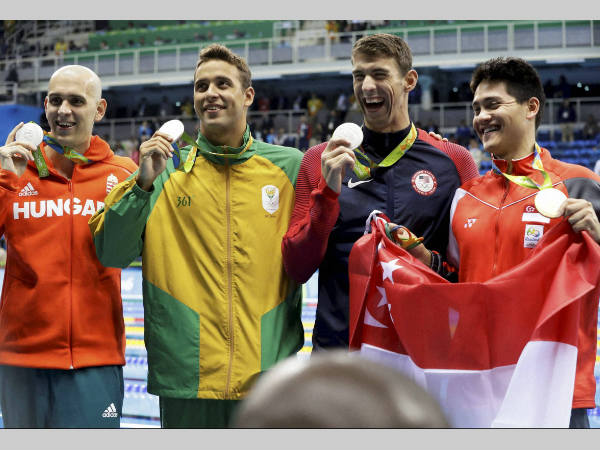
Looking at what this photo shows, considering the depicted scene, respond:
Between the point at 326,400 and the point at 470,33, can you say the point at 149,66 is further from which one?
the point at 326,400

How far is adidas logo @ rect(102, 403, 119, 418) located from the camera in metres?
2.35

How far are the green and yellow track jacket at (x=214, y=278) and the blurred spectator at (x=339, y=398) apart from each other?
1654 mm

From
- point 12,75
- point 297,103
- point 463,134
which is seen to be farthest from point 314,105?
point 12,75

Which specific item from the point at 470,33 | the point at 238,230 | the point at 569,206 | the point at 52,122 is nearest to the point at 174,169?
the point at 238,230

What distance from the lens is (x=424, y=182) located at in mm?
2227

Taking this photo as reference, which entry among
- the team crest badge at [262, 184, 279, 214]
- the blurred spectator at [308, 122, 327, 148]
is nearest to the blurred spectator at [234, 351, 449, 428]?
the team crest badge at [262, 184, 279, 214]

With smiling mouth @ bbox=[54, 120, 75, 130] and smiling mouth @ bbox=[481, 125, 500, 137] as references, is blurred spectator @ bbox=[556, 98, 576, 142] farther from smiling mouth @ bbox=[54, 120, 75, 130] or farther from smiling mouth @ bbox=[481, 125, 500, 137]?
smiling mouth @ bbox=[54, 120, 75, 130]

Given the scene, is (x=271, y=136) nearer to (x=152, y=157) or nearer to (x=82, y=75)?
(x=82, y=75)

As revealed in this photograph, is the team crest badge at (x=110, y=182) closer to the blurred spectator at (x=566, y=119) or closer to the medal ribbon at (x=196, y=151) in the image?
the medal ribbon at (x=196, y=151)

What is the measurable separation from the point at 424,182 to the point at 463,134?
1152cm

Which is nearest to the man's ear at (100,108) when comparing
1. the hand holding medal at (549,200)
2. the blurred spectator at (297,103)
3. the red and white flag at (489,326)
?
the red and white flag at (489,326)

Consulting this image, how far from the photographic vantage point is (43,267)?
235cm

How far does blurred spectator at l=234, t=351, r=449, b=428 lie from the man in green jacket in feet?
5.43

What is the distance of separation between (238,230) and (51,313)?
73 centimetres
